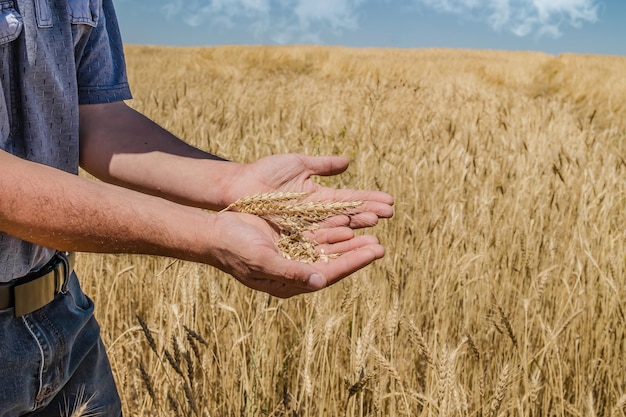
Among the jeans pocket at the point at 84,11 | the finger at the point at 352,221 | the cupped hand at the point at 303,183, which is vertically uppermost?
the jeans pocket at the point at 84,11

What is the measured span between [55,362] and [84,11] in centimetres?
54

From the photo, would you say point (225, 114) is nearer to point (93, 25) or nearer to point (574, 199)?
point (574, 199)

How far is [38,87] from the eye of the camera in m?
0.87

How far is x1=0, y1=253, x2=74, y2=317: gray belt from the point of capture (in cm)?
84

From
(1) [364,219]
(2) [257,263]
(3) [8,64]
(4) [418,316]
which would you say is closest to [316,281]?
(2) [257,263]

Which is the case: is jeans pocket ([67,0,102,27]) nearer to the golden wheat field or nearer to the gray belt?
the gray belt

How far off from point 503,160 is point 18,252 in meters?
2.67

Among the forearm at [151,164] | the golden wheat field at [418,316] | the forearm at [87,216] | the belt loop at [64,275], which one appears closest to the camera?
the forearm at [87,216]

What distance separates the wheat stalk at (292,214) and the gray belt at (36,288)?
28 centimetres

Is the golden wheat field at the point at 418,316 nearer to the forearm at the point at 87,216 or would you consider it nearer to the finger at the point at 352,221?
the finger at the point at 352,221

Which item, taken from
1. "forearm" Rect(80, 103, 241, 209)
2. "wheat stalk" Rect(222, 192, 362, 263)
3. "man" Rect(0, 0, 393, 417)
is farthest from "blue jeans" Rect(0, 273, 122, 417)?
"wheat stalk" Rect(222, 192, 362, 263)

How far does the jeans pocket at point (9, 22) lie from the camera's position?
0.82m

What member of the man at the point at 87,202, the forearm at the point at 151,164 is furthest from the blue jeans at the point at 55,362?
the forearm at the point at 151,164

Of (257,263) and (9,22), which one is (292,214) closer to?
(257,263)
